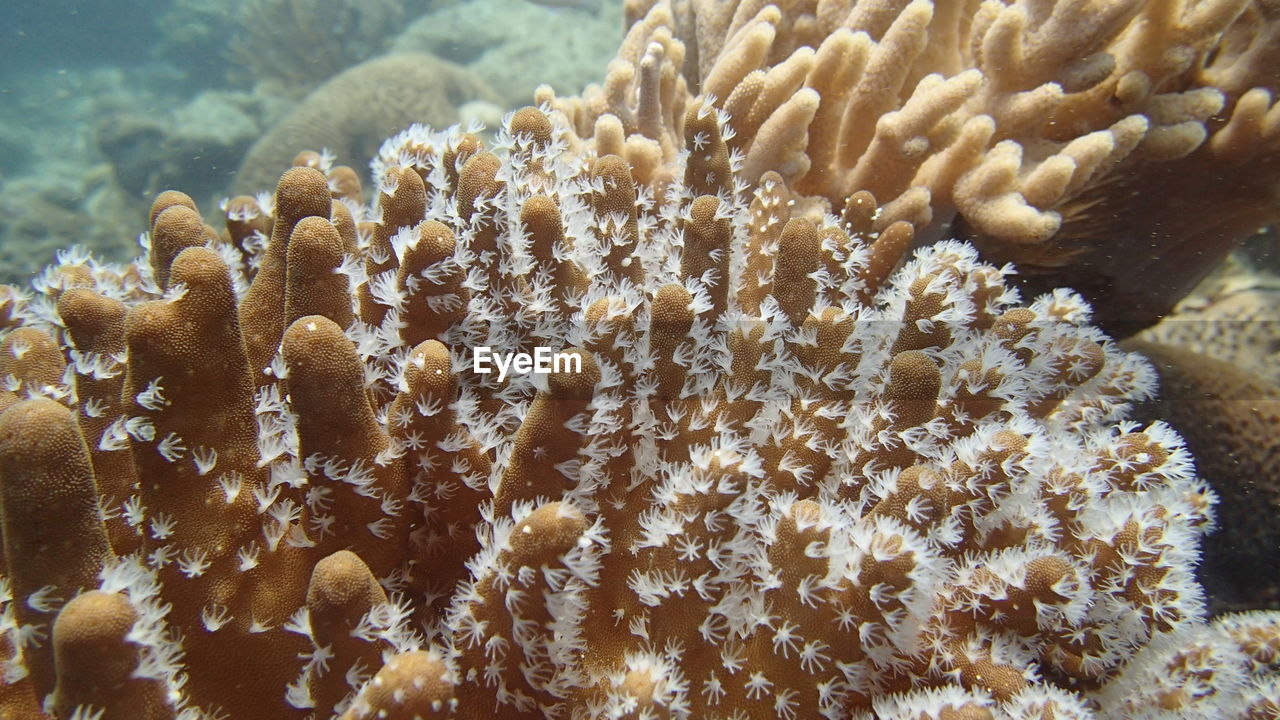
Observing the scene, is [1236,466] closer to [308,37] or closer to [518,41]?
[518,41]

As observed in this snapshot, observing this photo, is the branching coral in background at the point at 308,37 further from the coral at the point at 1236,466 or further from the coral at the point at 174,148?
the coral at the point at 1236,466

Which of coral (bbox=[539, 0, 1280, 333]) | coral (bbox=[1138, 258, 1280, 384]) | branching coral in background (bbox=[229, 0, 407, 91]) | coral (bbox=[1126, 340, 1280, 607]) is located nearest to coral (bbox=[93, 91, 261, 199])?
branching coral in background (bbox=[229, 0, 407, 91])

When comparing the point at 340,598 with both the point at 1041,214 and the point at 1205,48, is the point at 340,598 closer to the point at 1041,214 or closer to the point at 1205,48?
the point at 1041,214

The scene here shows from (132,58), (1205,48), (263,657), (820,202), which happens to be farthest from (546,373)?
(132,58)

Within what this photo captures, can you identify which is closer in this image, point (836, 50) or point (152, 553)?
point (152, 553)

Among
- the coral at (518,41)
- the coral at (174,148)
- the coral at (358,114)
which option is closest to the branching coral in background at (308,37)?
the coral at (518,41)

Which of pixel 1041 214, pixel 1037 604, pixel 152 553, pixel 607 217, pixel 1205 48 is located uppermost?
pixel 1205 48

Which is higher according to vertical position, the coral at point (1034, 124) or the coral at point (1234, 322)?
the coral at point (1034, 124)
